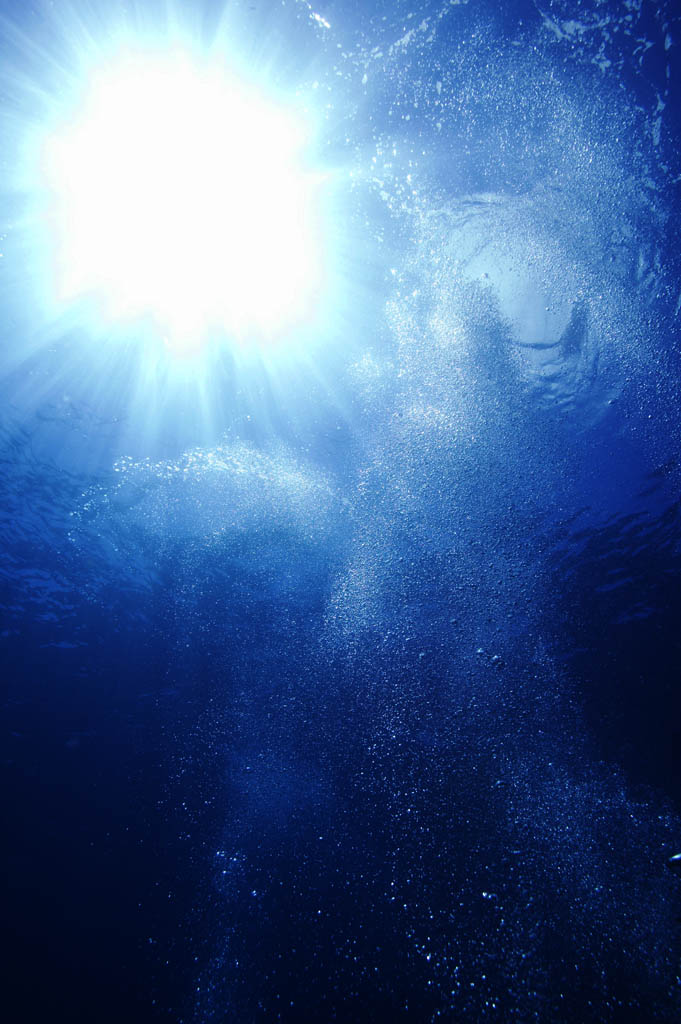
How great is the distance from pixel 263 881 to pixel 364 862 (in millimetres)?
1574

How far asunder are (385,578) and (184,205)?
21.1ft

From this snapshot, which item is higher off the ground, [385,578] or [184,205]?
[184,205]

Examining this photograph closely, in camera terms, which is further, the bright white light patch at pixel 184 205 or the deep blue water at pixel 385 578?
the deep blue water at pixel 385 578

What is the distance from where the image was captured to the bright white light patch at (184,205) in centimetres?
434

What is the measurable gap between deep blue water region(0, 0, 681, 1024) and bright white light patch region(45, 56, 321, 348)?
0.40m

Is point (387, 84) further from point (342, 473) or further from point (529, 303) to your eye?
point (342, 473)

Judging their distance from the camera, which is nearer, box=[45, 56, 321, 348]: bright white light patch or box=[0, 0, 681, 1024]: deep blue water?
box=[45, 56, 321, 348]: bright white light patch

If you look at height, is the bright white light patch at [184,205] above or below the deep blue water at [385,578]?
above

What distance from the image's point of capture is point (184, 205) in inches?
206

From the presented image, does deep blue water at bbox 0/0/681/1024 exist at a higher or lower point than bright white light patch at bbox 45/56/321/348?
lower

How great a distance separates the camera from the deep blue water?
4.54m

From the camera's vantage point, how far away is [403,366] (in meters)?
6.24

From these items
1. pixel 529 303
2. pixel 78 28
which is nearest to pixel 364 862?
pixel 529 303

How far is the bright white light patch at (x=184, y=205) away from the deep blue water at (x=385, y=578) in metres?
0.40
